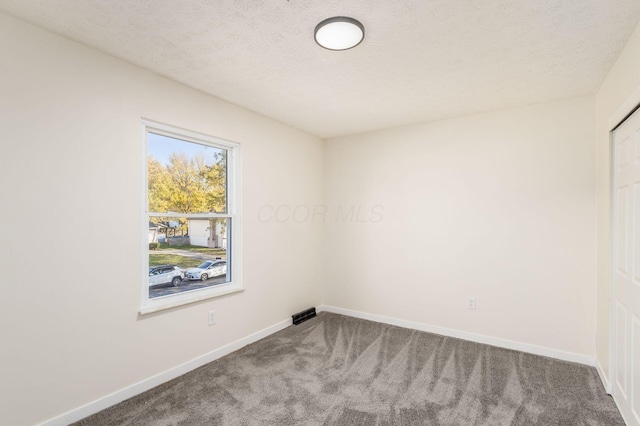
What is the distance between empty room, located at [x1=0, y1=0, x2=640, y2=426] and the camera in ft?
6.14

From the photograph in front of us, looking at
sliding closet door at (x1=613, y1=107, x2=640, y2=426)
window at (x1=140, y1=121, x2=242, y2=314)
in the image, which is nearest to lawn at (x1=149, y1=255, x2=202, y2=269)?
window at (x1=140, y1=121, x2=242, y2=314)

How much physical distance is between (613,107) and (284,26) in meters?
2.44

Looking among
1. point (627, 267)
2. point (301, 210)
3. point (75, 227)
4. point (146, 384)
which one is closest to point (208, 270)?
point (146, 384)

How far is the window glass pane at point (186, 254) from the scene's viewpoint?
2.66m

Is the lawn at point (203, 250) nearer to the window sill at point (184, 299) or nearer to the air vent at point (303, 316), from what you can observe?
the window sill at point (184, 299)

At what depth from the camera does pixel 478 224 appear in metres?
3.39

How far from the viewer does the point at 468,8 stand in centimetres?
170

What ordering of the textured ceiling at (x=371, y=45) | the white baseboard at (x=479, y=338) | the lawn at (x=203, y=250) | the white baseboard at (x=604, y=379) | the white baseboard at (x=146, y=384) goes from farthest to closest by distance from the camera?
the white baseboard at (x=479, y=338) < the lawn at (x=203, y=250) < the white baseboard at (x=604, y=379) < the white baseboard at (x=146, y=384) < the textured ceiling at (x=371, y=45)

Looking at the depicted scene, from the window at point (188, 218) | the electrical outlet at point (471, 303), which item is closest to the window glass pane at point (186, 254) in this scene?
the window at point (188, 218)

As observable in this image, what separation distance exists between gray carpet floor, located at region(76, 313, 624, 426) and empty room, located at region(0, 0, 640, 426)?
0.07 ft

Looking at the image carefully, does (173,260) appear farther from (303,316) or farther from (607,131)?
(607,131)

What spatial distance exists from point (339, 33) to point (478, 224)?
251cm

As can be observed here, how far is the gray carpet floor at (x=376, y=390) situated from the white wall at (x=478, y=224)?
448 mm

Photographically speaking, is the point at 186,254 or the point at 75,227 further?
the point at 186,254
